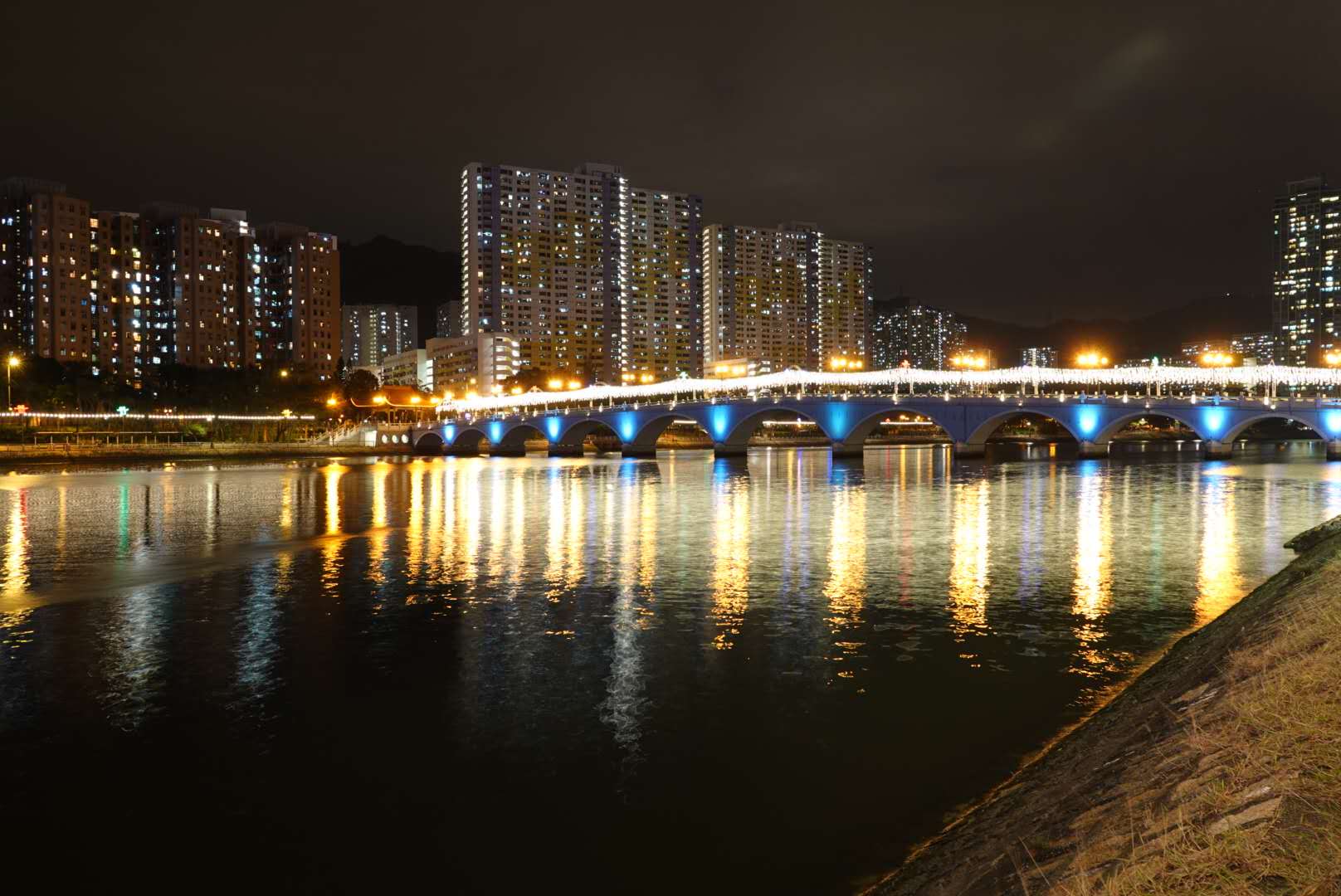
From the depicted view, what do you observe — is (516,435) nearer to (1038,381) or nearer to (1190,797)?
(1038,381)

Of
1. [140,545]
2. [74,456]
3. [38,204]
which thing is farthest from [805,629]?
[38,204]

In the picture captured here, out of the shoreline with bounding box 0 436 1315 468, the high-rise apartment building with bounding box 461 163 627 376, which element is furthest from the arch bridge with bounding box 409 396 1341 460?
the high-rise apartment building with bounding box 461 163 627 376

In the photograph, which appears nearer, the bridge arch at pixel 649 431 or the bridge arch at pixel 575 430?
the bridge arch at pixel 649 431

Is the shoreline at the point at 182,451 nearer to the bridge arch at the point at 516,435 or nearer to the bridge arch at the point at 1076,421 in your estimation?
the bridge arch at the point at 516,435

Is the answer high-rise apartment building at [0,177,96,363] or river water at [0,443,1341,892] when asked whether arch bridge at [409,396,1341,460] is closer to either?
river water at [0,443,1341,892]

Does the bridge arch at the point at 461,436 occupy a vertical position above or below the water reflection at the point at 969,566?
above

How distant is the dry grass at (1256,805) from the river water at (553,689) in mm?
2173

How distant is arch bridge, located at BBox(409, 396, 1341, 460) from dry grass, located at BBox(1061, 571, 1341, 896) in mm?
70158

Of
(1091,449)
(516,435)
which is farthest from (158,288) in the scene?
(1091,449)

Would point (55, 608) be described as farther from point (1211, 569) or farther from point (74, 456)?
point (74, 456)

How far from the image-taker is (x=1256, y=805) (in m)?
5.03

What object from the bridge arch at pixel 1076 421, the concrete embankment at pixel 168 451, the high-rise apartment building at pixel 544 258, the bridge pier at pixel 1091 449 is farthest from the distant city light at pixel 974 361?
the high-rise apartment building at pixel 544 258

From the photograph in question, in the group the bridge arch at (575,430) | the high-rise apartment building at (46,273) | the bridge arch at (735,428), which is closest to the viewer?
the bridge arch at (735,428)

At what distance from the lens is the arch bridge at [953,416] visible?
69312 mm
